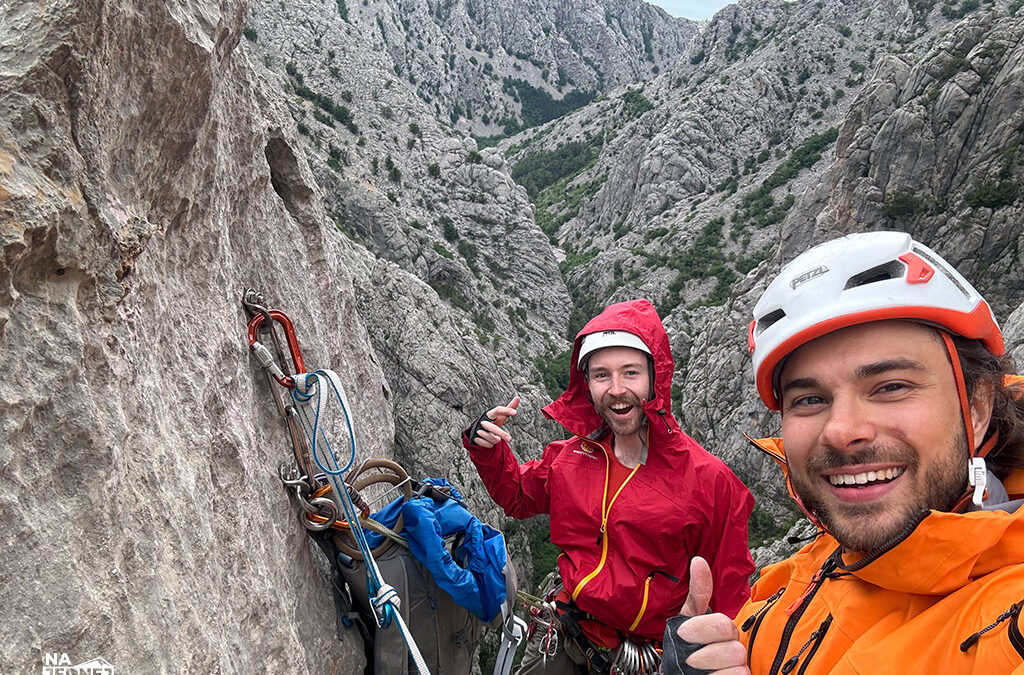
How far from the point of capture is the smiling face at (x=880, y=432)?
5.24ft

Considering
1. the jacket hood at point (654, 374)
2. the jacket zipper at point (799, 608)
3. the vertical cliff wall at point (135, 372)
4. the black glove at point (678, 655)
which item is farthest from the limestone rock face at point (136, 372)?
the jacket zipper at point (799, 608)

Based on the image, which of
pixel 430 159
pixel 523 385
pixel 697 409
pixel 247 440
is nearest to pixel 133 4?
pixel 247 440

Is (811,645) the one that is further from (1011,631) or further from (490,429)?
(490,429)

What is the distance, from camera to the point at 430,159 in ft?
131

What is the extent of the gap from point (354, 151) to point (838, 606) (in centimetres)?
3468

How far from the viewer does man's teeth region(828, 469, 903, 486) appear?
162cm

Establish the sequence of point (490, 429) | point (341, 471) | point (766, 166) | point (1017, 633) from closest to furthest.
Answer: point (1017, 633), point (341, 471), point (490, 429), point (766, 166)

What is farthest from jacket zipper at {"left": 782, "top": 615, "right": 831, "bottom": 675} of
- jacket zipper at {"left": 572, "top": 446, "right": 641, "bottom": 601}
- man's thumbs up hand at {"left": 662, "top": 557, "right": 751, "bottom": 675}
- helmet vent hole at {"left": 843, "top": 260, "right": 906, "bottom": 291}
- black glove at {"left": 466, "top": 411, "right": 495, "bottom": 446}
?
black glove at {"left": 466, "top": 411, "right": 495, "bottom": 446}

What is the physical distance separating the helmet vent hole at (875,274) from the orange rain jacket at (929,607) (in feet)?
2.41

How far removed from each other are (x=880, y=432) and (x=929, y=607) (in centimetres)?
47

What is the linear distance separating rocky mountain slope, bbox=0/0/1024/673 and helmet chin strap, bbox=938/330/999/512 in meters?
2.76

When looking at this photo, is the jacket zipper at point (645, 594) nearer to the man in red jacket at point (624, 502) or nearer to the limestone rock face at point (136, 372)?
the man in red jacket at point (624, 502)

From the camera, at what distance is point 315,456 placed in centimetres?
340

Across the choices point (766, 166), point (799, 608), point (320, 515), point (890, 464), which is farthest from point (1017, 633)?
point (766, 166)
